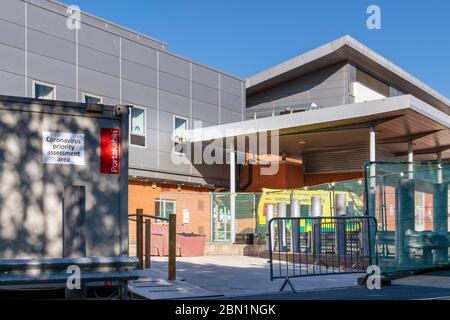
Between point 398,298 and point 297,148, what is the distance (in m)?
21.9

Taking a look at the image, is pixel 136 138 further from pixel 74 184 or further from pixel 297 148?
pixel 74 184

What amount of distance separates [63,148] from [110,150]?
1.82 feet

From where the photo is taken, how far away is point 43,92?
869 inches

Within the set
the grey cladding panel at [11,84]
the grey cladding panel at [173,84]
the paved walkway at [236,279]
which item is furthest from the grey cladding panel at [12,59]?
the paved walkway at [236,279]

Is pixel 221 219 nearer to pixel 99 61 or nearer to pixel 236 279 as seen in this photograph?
pixel 99 61

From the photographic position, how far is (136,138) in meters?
25.4

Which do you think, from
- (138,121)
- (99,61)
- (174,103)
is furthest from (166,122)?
(99,61)

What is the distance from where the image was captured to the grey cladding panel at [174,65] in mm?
26875

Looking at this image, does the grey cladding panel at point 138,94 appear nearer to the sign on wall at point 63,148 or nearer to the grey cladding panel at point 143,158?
the grey cladding panel at point 143,158

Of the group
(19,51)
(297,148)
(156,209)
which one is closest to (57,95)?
(19,51)

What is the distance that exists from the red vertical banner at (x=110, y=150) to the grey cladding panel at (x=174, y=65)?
1958 cm

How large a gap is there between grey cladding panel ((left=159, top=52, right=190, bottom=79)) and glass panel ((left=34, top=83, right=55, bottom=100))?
5816 mm

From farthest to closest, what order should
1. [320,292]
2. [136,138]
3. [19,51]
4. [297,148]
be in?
[297,148]
[136,138]
[19,51]
[320,292]

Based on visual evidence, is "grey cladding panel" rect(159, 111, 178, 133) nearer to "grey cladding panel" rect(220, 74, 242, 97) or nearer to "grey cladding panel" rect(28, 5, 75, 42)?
"grey cladding panel" rect(220, 74, 242, 97)
